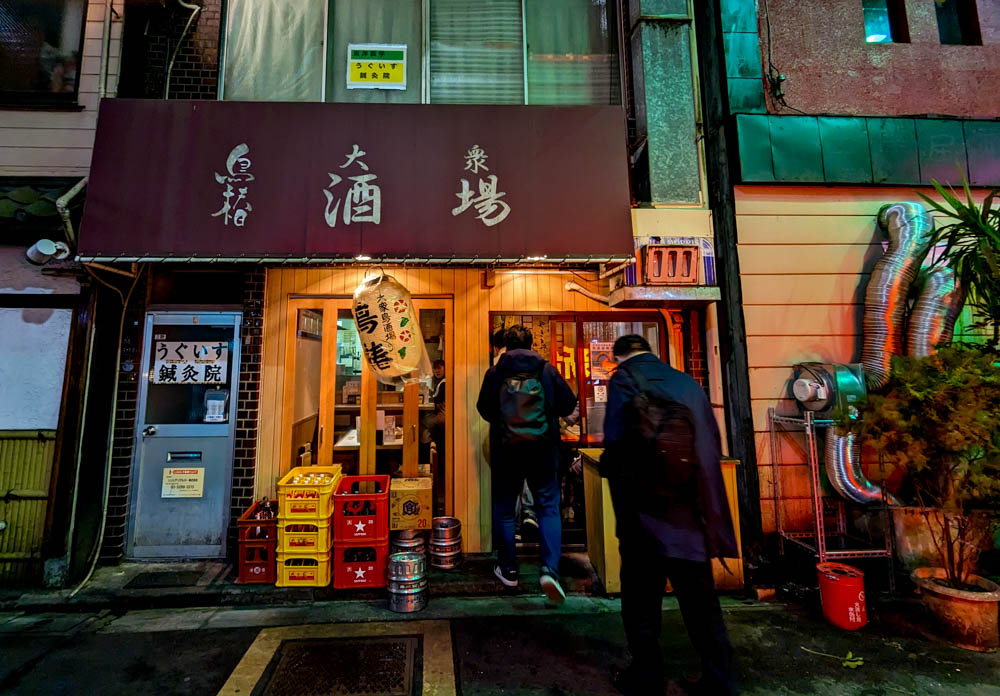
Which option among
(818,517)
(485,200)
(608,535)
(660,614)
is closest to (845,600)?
(818,517)

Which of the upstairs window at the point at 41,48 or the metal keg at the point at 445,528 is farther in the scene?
the upstairs window at the point at 41,48

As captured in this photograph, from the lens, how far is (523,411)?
4270 mm

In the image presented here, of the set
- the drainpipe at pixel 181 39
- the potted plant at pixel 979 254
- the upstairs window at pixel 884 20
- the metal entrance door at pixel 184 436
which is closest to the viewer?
the potted plant at pixel 979 254

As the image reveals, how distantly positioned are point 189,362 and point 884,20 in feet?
33.5

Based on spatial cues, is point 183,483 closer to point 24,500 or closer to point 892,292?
point 24,500

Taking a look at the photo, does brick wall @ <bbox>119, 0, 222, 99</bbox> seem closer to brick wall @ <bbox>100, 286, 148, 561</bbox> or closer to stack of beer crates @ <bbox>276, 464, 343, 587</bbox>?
brick wall @ <bbox>100, 286, 148, 561</bbox>

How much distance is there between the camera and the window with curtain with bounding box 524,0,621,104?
586 cm

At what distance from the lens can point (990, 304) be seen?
418cm

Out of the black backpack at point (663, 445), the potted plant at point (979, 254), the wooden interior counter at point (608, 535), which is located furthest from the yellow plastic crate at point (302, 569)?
the potted plant at point (979, 254)

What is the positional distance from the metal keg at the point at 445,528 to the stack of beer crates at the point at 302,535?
47.0 inches

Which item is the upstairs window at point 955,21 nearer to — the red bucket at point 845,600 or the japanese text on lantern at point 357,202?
the red bucket at point 845,600

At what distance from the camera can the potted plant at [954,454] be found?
3566mm

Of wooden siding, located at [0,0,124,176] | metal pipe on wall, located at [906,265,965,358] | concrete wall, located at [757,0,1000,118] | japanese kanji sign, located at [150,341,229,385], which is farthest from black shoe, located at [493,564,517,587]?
wooden siding, located at [0,0,124,176]

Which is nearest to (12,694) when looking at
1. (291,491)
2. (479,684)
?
(291,491)
